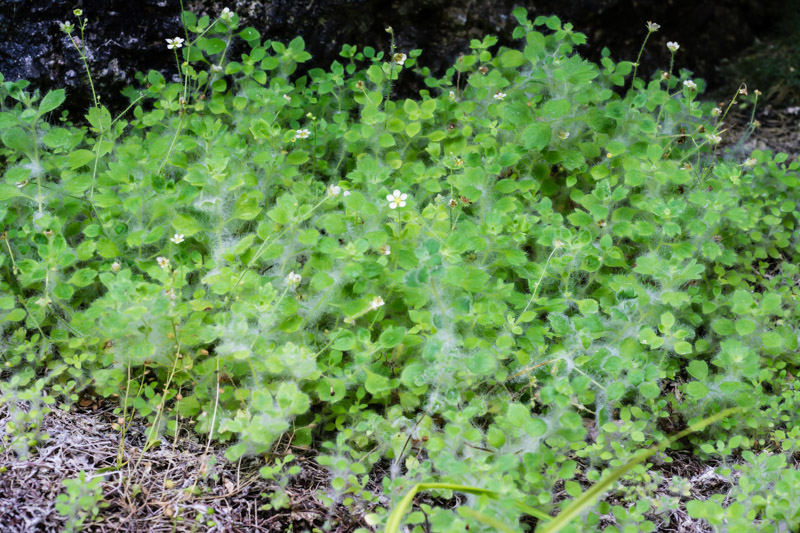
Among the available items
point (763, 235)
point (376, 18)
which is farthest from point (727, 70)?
point (376, 18)

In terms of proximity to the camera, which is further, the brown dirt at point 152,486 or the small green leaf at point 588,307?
the small green leaf at point 588,307

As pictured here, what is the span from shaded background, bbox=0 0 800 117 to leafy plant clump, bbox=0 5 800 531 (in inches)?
11.6

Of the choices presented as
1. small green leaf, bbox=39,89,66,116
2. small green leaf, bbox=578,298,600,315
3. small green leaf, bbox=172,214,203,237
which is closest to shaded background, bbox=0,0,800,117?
small green leaf, bbox=39,89,66,116

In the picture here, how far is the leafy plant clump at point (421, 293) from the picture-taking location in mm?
2072

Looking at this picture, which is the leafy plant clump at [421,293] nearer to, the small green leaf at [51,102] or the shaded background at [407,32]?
the small green leaf at [51,102]

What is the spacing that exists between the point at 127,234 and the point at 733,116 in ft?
12.6

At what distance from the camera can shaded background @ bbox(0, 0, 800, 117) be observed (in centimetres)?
316

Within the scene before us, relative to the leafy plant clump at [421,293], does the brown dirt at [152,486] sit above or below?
below

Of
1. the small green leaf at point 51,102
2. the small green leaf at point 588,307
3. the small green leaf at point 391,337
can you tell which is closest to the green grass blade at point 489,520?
the small green leaf at point 391,337

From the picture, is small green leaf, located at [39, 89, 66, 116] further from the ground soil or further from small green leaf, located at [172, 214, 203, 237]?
the ground soil

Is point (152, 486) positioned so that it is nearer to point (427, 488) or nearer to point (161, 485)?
point (161, 485)

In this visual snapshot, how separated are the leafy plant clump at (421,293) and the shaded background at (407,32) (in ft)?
0.97

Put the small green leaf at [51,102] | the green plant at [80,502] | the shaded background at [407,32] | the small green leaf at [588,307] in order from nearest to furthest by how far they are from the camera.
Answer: the green plant at [80,502], the small green leaf at [588,307], the small green leaf at [51,102], the shaded background at [407,32]

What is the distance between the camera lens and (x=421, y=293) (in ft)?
7.71
